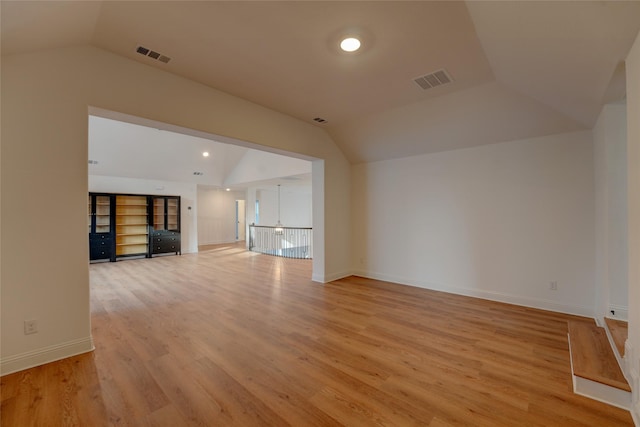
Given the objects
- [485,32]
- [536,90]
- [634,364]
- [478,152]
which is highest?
[485,32]

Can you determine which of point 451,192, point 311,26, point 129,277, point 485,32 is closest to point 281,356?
point 311,26

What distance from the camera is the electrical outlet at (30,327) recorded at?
2.21 m

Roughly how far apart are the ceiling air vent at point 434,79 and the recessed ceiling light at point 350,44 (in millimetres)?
964

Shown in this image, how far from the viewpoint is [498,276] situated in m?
3.92

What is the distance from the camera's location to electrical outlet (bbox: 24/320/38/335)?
221 cm

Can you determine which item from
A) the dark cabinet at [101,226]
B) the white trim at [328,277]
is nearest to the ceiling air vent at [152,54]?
the white trim at [328,277]

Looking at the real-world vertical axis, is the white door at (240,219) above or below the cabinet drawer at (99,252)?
above

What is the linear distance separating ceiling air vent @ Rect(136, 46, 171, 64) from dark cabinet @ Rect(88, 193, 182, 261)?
634cm

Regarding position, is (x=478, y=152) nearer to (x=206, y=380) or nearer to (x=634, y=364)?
(x=634, y=364)

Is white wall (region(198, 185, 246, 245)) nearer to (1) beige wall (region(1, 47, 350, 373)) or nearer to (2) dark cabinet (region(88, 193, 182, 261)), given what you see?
(2) dark cabinet (region(88, 193, 182, 261))

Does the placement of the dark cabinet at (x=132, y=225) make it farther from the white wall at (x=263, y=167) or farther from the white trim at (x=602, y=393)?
the white trim at (x=602, y=393)

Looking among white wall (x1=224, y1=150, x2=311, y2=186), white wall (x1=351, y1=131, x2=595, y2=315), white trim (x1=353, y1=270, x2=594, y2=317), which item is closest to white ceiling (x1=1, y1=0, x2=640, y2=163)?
white wall (x1=351, y1=131, x2=595, y2=315)

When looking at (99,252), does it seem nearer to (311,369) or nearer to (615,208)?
(311,369)

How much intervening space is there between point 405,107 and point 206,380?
3.92 m
